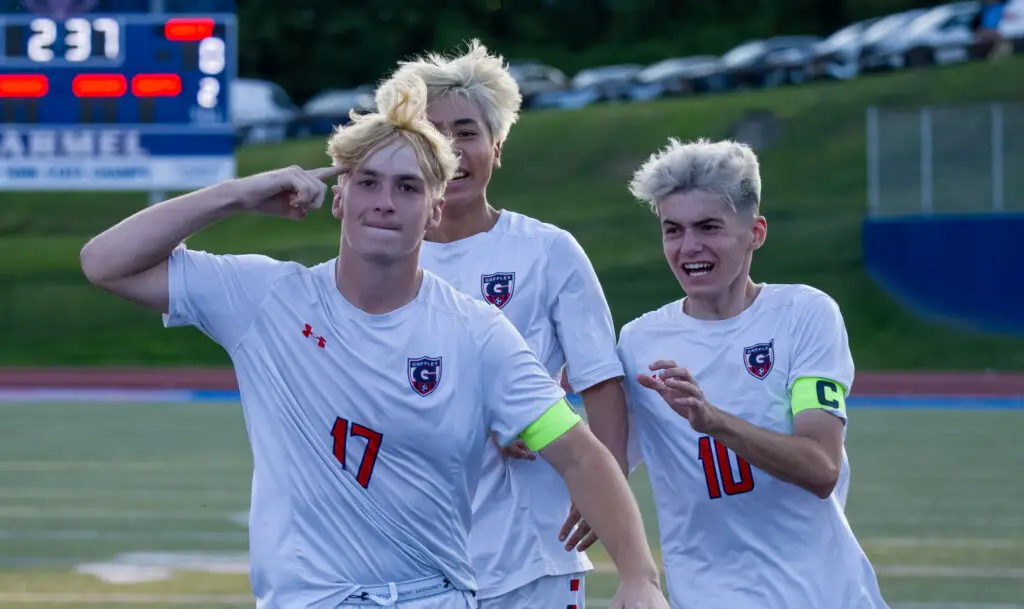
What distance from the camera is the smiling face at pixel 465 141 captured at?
4387 millimetres

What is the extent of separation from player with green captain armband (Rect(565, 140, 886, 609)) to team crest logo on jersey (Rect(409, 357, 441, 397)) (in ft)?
1.97

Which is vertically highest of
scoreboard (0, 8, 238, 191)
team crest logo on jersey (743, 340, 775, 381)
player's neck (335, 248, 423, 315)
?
scoreboard (0, 8, 238, 191)

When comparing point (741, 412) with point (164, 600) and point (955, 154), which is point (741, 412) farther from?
point (955, 154)

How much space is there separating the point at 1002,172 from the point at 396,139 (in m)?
19.5

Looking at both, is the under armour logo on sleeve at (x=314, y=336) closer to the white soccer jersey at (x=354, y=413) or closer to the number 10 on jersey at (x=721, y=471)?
the white soccer jersey at (x=354, y=413)

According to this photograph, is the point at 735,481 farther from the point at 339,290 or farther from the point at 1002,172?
the point at 1002,172

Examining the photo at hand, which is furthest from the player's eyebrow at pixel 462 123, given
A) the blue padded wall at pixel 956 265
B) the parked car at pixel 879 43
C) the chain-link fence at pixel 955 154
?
the parked car at pixel 879 43

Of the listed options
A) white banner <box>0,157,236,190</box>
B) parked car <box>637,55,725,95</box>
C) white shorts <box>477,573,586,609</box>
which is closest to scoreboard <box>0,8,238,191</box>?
white banner <box>0,157,236,190</box>

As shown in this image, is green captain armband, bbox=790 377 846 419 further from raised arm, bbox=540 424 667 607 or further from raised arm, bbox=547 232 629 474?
raised arm, bbox=540 424 667 607

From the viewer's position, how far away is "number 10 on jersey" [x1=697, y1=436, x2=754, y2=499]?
3.99 meters

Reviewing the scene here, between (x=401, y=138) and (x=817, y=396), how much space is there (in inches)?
47.4

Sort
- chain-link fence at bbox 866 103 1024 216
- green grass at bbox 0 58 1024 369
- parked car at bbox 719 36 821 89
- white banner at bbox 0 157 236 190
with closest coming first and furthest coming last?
white banner at bbox 0 157 236 190
chain-link fence at bbox 866 103 1024 216
green grass at bbox 0 58 1024 369
parked car at bbox 719 36 821 89

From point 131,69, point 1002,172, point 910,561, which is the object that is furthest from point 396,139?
point 1002,172

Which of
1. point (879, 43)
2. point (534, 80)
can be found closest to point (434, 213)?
point (879, 43)
